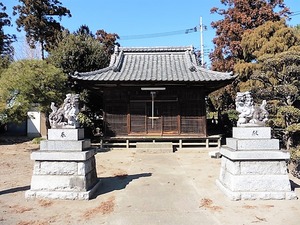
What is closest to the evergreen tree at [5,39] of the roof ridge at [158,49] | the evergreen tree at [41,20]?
the evergreen tree at [41,20]

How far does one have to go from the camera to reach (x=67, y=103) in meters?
6.12

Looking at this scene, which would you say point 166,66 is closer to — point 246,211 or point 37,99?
point 37,99

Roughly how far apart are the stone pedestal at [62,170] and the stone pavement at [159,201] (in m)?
0.93

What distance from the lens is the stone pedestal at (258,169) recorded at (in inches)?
218

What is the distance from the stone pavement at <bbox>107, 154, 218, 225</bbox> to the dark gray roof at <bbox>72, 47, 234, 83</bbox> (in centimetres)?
573

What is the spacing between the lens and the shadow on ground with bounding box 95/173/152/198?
6.40m

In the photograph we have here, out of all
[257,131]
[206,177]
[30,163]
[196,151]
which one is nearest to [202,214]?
[257,131]

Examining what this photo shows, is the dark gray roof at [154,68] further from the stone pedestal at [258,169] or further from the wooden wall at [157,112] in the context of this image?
the stone pedestal at [258,169]

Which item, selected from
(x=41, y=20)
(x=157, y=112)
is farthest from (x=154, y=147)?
(x=41, y=20)

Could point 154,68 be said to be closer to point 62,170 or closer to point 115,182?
point 115,182

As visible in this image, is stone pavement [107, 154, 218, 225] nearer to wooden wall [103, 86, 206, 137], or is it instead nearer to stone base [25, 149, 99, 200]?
stone base [25, 149, 99, 200]

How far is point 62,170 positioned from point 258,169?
13.3ft

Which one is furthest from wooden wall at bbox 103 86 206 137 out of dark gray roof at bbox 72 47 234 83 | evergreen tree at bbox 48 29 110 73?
evergreen tree at bbox 48 29 110 73

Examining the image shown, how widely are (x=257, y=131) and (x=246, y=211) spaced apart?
173cm
